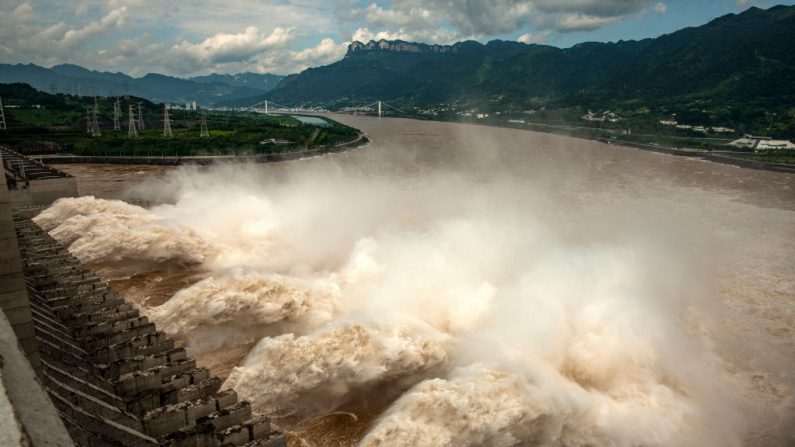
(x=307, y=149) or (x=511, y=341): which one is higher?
(x=307, y=149)

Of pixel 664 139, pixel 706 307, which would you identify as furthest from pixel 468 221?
pixel 664 139

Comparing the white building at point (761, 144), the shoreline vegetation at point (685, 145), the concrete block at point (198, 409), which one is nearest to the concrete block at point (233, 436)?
the concrete block at point (198, 409)

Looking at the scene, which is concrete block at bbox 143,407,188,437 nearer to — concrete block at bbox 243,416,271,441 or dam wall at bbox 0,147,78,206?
concrete block at bbox 243,416,271,441

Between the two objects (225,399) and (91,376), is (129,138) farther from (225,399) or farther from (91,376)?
(225,399)

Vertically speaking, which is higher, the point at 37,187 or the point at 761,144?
the point at 761,144

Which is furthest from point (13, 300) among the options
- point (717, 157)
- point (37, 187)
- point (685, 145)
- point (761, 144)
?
point (761, 144)

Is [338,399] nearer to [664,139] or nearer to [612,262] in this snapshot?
[612,262]

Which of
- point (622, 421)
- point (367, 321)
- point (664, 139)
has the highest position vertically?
point (664, 139)
